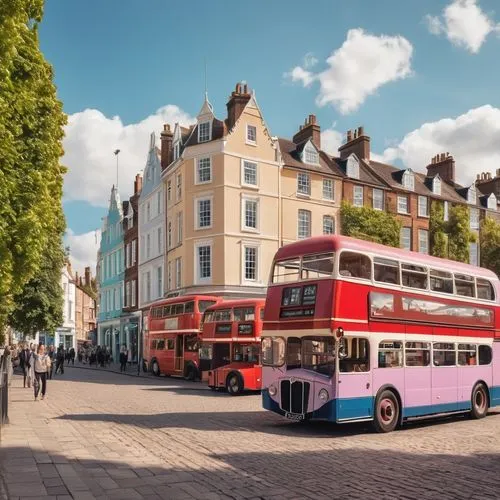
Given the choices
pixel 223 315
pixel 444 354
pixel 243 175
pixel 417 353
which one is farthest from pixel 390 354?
pixel 243 175

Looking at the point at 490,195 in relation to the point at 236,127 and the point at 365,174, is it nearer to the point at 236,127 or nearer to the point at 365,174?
the point at 365,174

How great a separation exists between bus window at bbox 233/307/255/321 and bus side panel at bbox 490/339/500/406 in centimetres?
977

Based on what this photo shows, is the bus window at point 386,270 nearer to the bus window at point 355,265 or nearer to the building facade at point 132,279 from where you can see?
the bus window at point 355,265

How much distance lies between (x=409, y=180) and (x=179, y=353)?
24140mm

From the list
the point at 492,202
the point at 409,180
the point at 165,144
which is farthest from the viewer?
the point at 492,202

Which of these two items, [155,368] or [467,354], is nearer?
[467,354]

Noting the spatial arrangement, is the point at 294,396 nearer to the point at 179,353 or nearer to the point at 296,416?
the point at 296,416

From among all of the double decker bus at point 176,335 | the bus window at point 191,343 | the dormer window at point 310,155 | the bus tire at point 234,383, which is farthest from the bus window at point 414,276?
the dormer window at point 310,155

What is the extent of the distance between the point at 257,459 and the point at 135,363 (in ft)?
137

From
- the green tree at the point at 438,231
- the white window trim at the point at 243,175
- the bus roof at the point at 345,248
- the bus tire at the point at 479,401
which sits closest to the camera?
the bus roof at the point at 345,248

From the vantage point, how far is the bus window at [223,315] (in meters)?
26.1

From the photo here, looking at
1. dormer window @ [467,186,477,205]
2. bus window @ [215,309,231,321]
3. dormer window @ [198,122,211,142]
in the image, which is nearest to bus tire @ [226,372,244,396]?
bus window @ [215,309,231,321]

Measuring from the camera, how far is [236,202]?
37344 mm

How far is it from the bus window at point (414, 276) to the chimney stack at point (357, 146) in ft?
104
